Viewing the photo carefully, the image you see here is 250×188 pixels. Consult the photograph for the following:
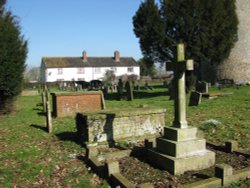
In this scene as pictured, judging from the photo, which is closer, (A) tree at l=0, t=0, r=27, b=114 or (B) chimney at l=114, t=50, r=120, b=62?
(A) tree at l=0, t=0, r=27, b=114

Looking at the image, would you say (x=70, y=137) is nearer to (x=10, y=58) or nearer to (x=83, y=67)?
(x=10, y=58)

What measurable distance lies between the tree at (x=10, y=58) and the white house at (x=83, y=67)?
169 ft

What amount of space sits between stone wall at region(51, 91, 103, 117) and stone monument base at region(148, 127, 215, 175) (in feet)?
26.5

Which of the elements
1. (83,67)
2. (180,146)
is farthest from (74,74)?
(180,146)

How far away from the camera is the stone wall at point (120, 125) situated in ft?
28.1

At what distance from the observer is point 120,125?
8852 millimetres

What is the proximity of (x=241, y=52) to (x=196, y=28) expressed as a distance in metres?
12.5

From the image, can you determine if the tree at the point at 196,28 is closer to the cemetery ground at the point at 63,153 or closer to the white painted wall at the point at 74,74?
the cemetery ground at the point at 63,153

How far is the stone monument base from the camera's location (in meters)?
6.16

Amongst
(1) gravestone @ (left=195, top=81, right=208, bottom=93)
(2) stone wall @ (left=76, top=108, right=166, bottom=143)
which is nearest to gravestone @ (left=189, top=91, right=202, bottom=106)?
(1) gravestone @ (left=195, top=81, right=208, bottom=93)

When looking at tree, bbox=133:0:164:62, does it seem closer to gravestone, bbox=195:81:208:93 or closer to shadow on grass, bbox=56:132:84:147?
gravestone, bbox=195:81:208:93

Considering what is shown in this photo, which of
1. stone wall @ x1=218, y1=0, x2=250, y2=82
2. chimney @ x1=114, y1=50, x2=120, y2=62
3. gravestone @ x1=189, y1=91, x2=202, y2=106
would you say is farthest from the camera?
chimney @ x1=114, y1=50, x2=120, y2=62

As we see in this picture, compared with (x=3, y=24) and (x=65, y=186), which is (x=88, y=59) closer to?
(x=3, y=24)

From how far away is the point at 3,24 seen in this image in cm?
1460
